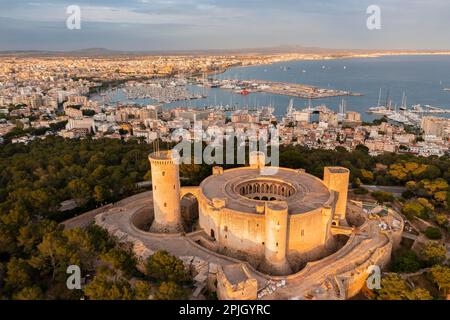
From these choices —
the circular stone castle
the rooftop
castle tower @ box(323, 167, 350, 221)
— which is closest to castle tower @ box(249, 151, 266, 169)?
the rooftop

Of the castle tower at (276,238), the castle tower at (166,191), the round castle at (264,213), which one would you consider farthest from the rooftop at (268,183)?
the castle tower at (166,191)

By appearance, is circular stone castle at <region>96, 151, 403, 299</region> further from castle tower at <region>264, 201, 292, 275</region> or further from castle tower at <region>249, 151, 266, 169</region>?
castle tower at <region>249, 151, 266, 169</region>

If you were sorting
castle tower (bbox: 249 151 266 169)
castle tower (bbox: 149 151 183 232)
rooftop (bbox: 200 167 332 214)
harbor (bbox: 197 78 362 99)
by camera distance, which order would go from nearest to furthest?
rooftop (bbox: 200 167 332 214), castle tower (bbox: 149 151 183 232), castle tower (bbox: 249 151 266 169), harbor (bbox: 197 78 362 99)

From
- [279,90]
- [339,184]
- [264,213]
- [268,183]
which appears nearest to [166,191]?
[264,213]

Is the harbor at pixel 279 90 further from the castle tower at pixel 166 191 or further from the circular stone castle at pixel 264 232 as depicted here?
the castle tower at pixel 166 191

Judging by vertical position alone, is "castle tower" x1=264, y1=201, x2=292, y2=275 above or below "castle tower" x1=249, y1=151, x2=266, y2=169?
below
